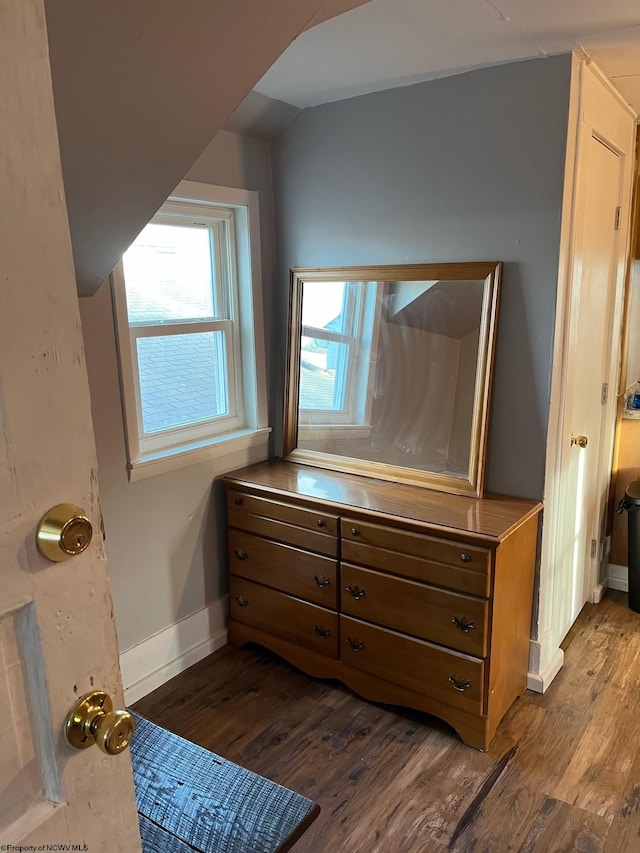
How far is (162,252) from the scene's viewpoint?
2.52 m

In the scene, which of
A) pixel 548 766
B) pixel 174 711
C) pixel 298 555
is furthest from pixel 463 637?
pixel 174 711

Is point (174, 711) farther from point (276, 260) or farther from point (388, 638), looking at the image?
point (276, 260)

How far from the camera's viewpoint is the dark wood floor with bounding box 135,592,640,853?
6.21 feet

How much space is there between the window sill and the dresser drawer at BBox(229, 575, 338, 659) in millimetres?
545

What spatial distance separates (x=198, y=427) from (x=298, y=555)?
68 cm

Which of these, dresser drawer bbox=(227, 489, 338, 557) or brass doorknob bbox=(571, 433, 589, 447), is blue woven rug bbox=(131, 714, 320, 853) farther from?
brass doorknob bbox=(571, 433, 589, 447)

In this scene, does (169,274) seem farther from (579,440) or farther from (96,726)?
(96,726)

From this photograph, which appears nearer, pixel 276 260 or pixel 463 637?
pixel 463 637

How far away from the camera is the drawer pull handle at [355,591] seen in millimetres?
2387

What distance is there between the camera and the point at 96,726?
782 millimetres

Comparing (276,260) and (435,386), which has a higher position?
(276,260)

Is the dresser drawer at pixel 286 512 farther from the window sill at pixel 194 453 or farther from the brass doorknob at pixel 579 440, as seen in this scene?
the brass doorknob at pixel 579 440

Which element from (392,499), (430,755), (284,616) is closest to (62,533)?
(392,499)

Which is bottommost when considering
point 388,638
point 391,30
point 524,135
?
point 388,638
